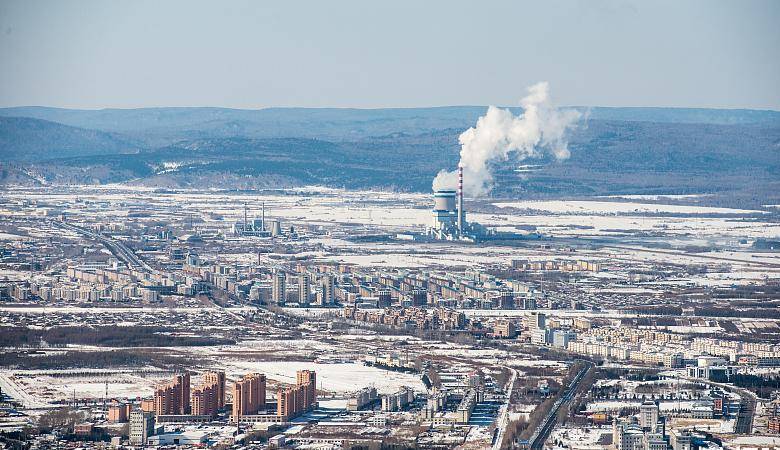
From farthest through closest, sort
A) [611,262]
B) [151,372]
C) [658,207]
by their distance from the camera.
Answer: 1. [658,207]
2. [611,262]
3. [151,372]

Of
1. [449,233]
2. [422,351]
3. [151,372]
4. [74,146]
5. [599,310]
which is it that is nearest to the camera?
[151,372]

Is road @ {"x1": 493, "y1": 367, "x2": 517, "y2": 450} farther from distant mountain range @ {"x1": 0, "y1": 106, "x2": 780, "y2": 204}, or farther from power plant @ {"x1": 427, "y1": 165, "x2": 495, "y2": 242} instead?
distant mountain range @ {"x1": 0, "y1": 106, "x2": 780, "y2": 204}

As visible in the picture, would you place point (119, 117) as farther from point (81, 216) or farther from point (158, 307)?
point (158, 307)

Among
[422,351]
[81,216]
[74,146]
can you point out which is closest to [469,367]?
[422,351]

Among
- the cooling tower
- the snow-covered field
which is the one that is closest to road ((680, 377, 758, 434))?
the cooling tower

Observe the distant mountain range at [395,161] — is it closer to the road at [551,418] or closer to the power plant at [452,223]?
the power plant at [452,223]

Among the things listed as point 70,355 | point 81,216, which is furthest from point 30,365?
point 81,216

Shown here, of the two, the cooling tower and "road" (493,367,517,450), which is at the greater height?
the cooling tower

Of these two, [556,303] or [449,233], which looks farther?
[449,233]

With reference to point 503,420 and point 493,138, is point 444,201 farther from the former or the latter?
point 503,420
